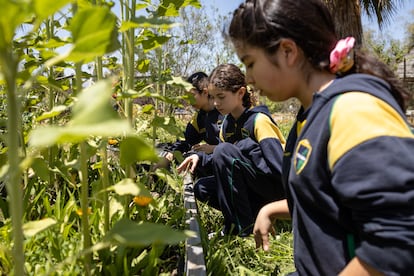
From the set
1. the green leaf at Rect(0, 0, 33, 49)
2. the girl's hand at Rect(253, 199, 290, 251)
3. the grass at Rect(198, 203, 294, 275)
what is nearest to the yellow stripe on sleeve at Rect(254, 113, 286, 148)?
the grass at Rect(198, 203, 294, 275)

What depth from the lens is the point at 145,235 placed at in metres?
0.71

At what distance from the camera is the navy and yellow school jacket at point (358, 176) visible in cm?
82

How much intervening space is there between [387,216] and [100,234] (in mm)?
1089

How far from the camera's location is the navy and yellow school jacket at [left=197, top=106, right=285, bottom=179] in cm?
226

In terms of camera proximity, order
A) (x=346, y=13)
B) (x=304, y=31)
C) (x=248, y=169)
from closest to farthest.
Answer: (x=304, y=31), (x=248, y=169), (x=346, y=13)

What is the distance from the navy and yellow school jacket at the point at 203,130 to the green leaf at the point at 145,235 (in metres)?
2.99

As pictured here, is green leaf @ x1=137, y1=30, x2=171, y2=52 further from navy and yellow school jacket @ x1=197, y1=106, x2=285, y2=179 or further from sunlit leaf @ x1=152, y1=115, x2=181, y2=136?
navy and yellow school jacket @ x1=197, y1=106, x2=285, y2=179

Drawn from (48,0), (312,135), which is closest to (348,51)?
Answer: (312,135)

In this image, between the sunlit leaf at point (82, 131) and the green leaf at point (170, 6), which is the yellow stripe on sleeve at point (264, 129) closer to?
the green leaf at point (170, 6)

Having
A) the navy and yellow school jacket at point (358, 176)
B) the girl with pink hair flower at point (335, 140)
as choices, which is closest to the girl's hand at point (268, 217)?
the girl with pink hair flower at point (335, 140)

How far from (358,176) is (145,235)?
0.47 meters

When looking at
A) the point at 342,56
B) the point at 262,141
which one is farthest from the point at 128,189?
the point at 262,141

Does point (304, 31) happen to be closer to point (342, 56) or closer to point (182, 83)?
point (342, 56)

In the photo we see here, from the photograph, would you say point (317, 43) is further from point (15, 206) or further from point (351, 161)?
point (15, 206)
